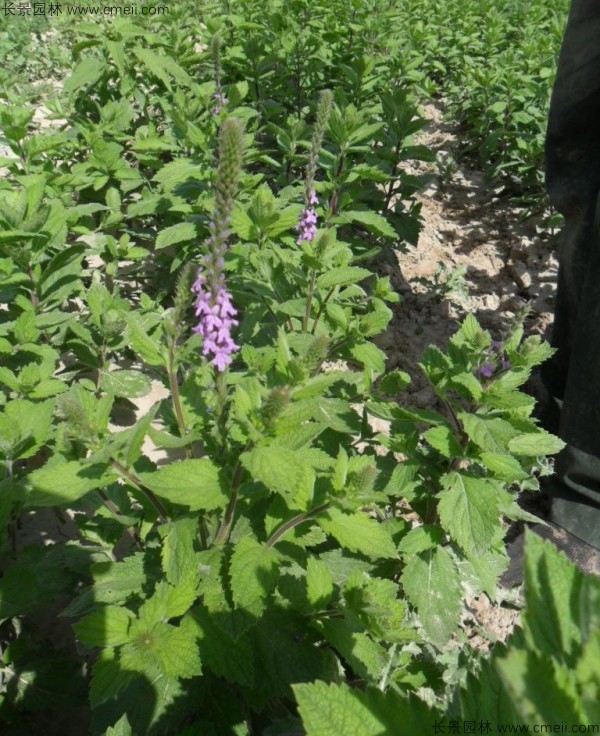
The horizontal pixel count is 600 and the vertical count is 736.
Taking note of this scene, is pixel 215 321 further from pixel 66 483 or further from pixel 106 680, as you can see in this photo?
pixel 106 680

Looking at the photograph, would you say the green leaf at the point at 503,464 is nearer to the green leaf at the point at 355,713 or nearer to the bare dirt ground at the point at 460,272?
the green leaf at the point at 355,713

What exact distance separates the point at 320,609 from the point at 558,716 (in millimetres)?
1186

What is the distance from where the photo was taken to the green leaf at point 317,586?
1605 millimetres

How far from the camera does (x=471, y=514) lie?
1.82 m

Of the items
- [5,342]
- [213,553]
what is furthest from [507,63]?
[213,553]

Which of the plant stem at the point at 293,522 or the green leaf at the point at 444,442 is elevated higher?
the green leaf at the point at 444,442

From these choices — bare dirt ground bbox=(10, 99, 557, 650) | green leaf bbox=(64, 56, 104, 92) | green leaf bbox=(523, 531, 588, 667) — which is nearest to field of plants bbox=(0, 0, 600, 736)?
green leaf bbox=(523, 531, 588, 667)

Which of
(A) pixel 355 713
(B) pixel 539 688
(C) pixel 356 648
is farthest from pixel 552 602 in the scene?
(C) pixel 356 648

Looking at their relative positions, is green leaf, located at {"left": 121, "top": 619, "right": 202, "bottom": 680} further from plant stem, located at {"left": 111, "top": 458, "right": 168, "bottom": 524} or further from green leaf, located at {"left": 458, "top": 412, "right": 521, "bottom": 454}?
green leaf, located at {"left": 458, "top": 412, "right": 521, "bottom": 454}

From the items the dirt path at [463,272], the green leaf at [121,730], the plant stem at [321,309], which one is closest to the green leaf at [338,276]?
the plant stem at [321,309]

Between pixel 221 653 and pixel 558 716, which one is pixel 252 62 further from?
pixel 558 716

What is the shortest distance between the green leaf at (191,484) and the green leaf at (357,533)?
1.00 feet

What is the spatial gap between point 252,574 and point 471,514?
0.75 metres

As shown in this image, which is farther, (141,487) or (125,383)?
(125,383)
